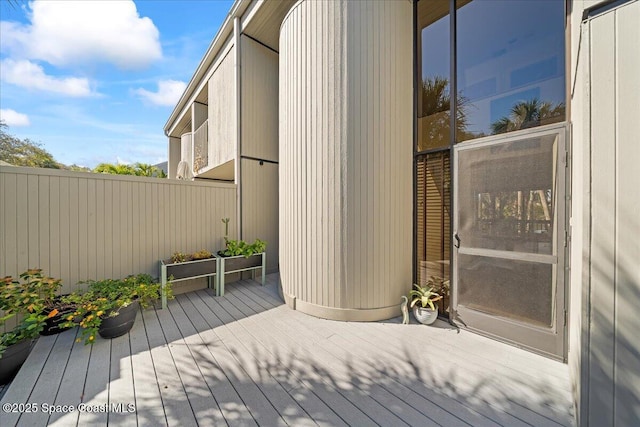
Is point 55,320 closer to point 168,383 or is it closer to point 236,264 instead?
point 168,383

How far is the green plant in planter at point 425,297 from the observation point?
3033 mm

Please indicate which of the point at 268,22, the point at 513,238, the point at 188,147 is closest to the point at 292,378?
the point at 513,238

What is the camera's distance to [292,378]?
6.77 ft

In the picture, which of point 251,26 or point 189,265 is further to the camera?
point 251,26

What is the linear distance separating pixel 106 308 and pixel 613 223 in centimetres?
425

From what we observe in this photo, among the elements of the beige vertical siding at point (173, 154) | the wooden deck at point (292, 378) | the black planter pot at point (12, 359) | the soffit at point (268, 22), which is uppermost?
the soffit at point (268, 22)

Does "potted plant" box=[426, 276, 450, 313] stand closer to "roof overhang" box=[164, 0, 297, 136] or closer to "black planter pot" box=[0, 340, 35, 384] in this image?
"black planter pot" box=[0, 340, 35, 384]

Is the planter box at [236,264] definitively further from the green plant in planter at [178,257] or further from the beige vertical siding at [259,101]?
the beige vertical siding at [259,101]

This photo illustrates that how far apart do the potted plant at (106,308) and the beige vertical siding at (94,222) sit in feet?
1.72

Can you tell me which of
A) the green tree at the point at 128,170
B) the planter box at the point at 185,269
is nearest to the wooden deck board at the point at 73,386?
the planter box at the point at 185,269

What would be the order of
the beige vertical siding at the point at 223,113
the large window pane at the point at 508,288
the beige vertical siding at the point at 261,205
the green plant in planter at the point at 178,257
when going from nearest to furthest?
the large window pane at the point at 508,288 → the green plant in planter at the point at 178,257 → the beige vertical siding at the point at 261,205 → the beige vertical siding at the point at 223,113

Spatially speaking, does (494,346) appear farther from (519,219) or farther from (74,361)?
A: (74,361)

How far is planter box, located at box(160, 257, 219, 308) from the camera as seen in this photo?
352 centimetres

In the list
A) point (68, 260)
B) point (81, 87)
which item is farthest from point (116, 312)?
point (81, 87)
